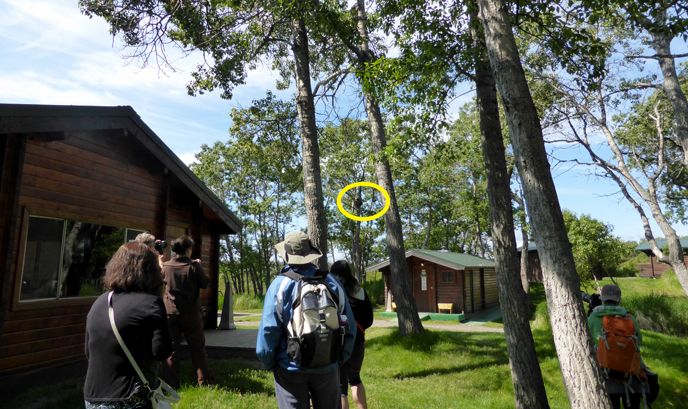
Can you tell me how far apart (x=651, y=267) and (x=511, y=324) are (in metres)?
44.0

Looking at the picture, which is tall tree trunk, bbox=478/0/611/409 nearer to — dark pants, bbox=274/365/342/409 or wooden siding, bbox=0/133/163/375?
dark pants, bbox=274/365/342/409

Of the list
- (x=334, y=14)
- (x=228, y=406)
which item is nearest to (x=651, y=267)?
(x=334, y=14)

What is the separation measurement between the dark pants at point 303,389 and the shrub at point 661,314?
1489cm

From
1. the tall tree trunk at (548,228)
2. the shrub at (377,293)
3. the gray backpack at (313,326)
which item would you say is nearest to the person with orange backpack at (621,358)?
the tall tree trunk at (548,228)

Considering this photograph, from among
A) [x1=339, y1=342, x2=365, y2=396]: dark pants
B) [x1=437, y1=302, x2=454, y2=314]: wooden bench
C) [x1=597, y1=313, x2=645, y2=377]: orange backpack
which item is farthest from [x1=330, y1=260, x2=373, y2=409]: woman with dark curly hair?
[x1=437, y1=302, x2=454, y2=314]: wooden bench

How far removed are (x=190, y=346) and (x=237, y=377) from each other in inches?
47.8

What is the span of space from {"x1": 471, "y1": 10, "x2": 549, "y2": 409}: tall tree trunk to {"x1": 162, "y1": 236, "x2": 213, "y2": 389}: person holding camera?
451 centimetres

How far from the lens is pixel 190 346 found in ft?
18.2

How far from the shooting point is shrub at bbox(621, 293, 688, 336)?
13.5 m

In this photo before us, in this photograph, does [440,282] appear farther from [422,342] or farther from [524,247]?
[422,342]

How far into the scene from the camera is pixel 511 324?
5660mm

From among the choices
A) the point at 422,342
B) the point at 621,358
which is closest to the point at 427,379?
the point at 422,342

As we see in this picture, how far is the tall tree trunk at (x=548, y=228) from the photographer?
11.9ft

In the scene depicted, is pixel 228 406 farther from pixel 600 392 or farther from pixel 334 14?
pixel 334 14
